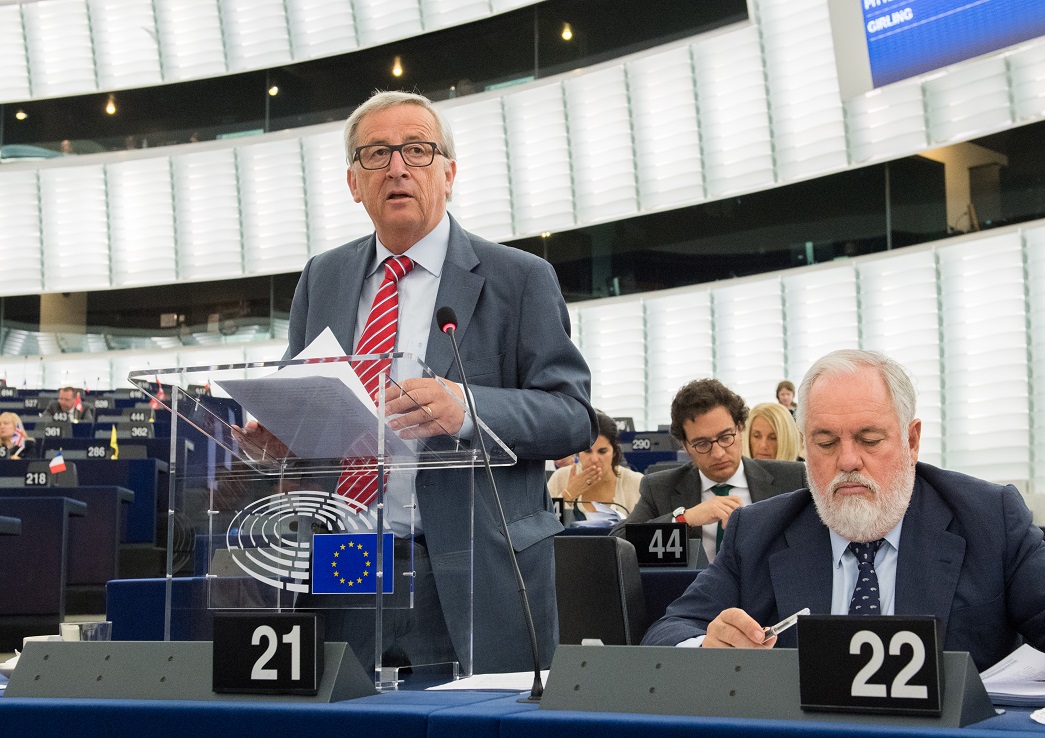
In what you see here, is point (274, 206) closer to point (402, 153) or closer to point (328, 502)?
point (402, 153)

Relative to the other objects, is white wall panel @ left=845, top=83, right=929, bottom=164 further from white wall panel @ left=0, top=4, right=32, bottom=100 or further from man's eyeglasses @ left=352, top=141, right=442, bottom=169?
white wall panel @ left=0, top=4, right=32, bottom=100

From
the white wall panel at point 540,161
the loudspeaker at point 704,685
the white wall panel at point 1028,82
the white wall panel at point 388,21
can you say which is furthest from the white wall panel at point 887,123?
the loudspeaker at point 704,685

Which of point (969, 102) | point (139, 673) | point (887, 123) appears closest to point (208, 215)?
point (887, 123)

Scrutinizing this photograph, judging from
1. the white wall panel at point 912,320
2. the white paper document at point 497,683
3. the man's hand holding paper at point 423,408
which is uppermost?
the white wall panel at point 912,320

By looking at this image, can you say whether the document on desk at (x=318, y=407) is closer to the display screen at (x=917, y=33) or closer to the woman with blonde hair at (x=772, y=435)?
the woman with blonde hair at (x=772, y=435)

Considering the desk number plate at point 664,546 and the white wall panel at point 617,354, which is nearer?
the desk number plate at point 664,546

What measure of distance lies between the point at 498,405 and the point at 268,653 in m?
0.60

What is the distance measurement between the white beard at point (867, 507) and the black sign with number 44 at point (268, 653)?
3.54 ft

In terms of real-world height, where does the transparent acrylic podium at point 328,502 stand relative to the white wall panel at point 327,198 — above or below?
below

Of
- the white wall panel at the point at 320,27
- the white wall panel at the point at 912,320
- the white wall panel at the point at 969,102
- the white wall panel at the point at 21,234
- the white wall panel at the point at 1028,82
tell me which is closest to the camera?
the white wall panel at the point at 1028,82

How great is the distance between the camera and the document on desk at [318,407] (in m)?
1.67

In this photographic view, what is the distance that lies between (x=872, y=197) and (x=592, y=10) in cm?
390

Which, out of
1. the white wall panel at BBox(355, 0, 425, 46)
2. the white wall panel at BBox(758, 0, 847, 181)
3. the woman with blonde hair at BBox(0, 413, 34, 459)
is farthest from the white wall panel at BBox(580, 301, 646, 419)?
the woman with blonde hair at BBox(0, 413, 34, 459)

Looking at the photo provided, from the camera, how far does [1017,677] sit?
1604mm
